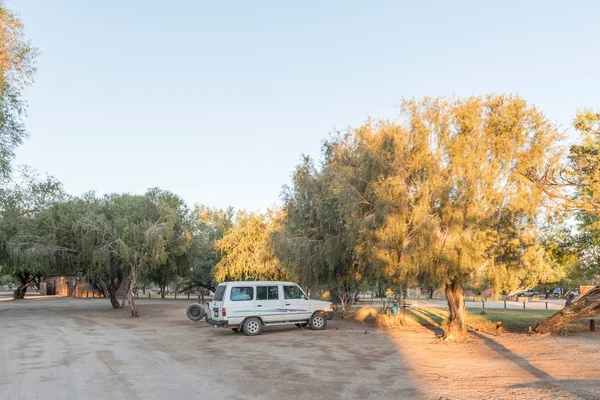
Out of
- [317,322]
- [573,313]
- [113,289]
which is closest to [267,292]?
[317,322]

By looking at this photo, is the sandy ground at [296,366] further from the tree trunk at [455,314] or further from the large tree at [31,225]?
the large tree at [31,225]

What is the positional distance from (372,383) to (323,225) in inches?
437

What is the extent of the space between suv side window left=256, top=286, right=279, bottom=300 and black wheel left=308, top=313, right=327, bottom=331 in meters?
1.95

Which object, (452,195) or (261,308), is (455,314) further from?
(261,308)

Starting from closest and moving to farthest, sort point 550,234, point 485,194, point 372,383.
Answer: point 372,383
point 485,194
point 550,234

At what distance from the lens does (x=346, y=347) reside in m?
14.5

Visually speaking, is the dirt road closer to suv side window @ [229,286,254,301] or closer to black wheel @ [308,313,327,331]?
black wheel @ [308,313,327,331]

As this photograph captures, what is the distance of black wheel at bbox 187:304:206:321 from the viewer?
2348 cm

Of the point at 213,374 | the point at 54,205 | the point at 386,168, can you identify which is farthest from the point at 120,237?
the point at 213,374

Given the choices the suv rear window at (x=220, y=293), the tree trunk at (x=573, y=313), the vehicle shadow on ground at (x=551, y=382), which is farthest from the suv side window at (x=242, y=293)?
the tree trunk at (x=573, y=313)

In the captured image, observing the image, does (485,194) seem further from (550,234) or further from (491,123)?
(550,234)

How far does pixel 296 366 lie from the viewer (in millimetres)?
11234

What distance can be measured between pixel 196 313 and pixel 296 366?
13.6 metres

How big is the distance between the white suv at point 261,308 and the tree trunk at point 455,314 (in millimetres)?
5051
